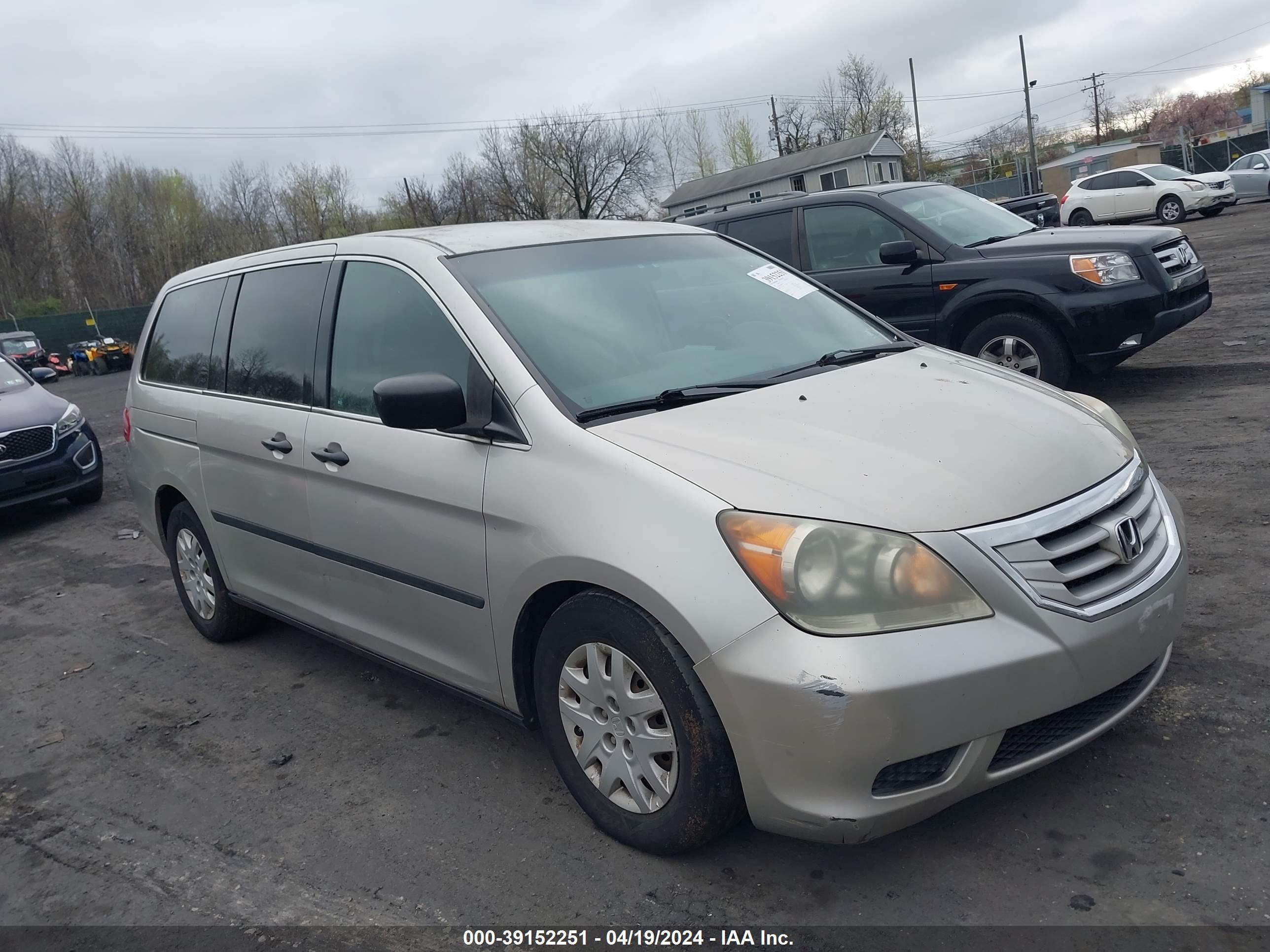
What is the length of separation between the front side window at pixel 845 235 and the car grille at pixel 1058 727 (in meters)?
5.89

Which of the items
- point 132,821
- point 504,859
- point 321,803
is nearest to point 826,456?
point 504,859

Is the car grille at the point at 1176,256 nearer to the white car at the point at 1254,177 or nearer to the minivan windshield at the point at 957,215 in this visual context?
the minivan windshield at the point at 957,215

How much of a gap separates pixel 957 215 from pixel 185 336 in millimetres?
6081

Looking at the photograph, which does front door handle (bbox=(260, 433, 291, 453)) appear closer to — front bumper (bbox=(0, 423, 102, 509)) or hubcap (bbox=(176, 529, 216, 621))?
hubcap (bbox=(176, 529, 216, 621))

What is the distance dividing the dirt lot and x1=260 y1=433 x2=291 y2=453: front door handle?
1.12 meters

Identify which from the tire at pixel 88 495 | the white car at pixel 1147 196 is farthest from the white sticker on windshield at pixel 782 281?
the white car at pixel 1147 196

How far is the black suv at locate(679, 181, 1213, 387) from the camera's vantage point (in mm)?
7266

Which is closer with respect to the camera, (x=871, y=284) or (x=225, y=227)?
(x=871, y=284)

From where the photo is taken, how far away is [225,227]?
7212 cm

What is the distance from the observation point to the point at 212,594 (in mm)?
5020

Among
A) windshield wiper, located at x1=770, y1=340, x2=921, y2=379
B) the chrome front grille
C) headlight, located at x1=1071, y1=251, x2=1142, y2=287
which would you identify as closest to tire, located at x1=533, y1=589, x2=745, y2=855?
the chrome front grille

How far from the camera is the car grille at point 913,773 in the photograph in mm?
2410

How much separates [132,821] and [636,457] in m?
2.27

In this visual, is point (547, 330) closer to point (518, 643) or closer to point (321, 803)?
point (518, 643)
